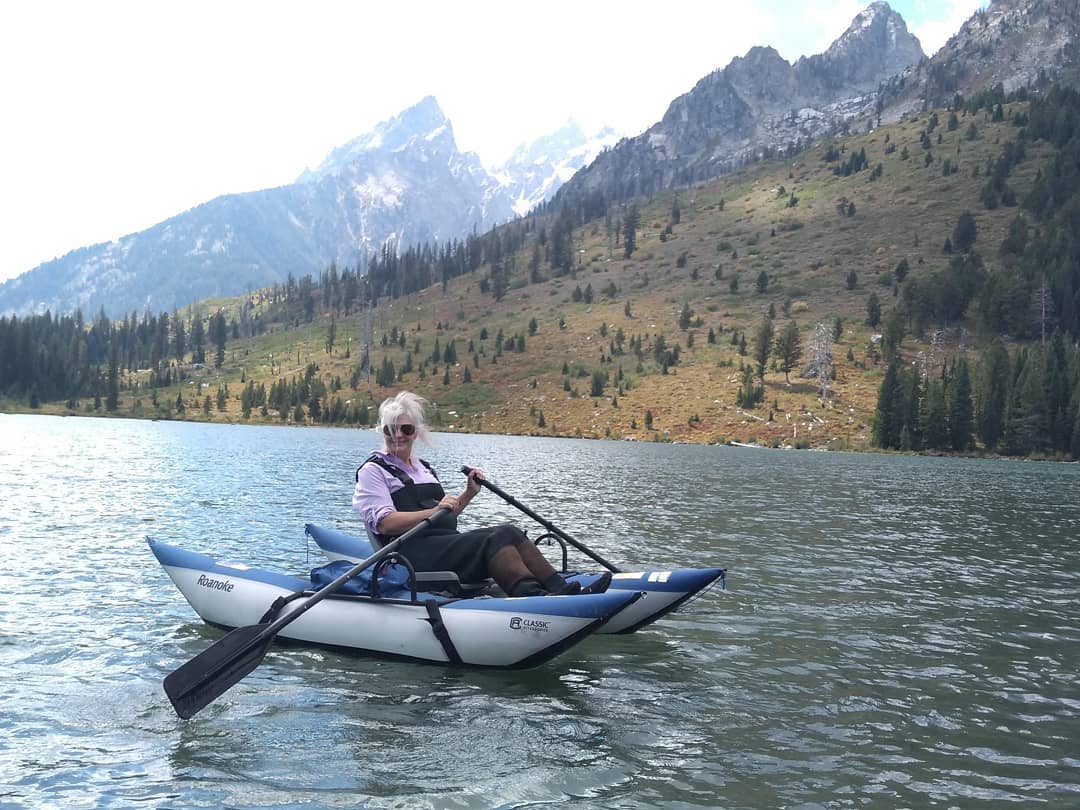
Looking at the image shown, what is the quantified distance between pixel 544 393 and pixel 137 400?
93389mm

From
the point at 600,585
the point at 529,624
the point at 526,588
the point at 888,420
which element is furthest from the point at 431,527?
the point at 888,420

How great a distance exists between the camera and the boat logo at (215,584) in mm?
13914

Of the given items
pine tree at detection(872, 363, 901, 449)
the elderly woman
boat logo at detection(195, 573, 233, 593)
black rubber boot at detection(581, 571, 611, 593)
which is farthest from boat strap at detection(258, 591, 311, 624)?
pine tree at detection(872, 363, 901, 449)

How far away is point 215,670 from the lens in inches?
414

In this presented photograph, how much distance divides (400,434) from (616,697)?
212 inches

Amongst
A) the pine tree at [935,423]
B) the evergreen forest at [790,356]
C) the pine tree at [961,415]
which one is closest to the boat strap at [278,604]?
the evergreen forest at [790,356]

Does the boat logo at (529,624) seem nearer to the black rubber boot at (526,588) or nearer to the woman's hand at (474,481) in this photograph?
the black rubber boot at (526,588)

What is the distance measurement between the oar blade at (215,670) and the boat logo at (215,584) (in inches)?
102

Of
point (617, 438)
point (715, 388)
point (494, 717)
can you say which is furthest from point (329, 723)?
point (715, 388)

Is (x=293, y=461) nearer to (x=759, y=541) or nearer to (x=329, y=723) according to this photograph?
(x=759, y=541)

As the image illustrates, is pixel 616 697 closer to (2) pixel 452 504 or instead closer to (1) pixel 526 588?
(1) pixel 526 588

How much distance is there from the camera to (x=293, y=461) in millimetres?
59031

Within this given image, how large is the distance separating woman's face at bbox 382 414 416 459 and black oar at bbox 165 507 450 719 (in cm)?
190

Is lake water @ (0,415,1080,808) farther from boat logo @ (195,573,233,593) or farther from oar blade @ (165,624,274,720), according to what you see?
boat logo @ (195,573,233,593)
